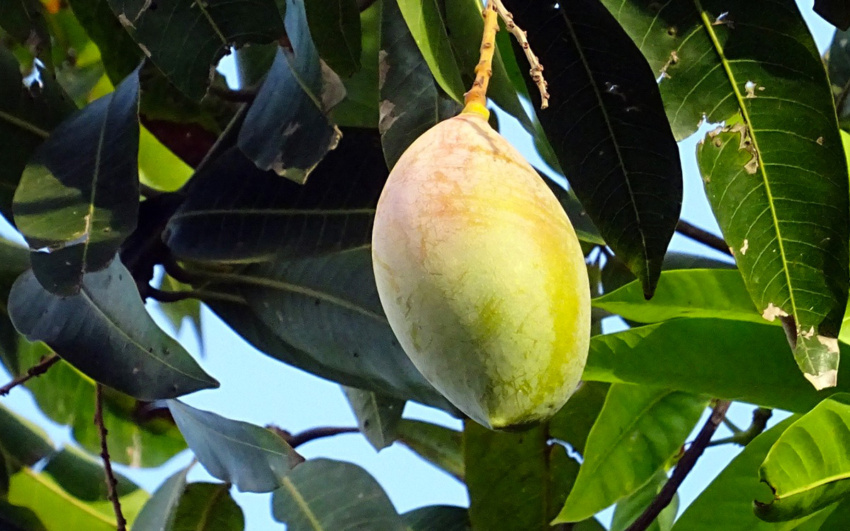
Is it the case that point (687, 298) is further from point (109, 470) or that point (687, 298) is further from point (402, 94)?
point (109, 470)

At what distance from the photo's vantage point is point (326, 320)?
856 mm

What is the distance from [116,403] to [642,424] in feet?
2.72

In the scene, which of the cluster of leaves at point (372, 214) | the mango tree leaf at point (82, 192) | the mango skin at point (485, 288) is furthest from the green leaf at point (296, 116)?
the mango skin at point (485, 288)

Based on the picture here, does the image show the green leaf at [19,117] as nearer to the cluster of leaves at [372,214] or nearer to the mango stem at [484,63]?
the cluster of leaves at [372,214]

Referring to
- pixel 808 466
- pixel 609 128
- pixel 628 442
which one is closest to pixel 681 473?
pixel 628 442

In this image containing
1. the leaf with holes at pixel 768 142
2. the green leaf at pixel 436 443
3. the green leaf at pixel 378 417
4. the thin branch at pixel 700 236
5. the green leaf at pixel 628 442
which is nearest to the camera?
the leaf with holes at pixel 768 142

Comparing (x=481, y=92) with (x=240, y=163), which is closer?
(x=481, y=92)

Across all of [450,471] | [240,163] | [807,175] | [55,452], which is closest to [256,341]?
[240,163]

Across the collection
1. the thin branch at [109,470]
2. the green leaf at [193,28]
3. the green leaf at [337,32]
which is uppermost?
the green leaf at [193,28]

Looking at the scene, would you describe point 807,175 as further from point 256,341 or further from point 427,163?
point 256,341

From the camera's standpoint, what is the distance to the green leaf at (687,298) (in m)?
0.71

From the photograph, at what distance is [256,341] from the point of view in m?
0.96

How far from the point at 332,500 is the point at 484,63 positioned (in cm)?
54

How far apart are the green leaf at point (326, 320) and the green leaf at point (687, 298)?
0.18m
